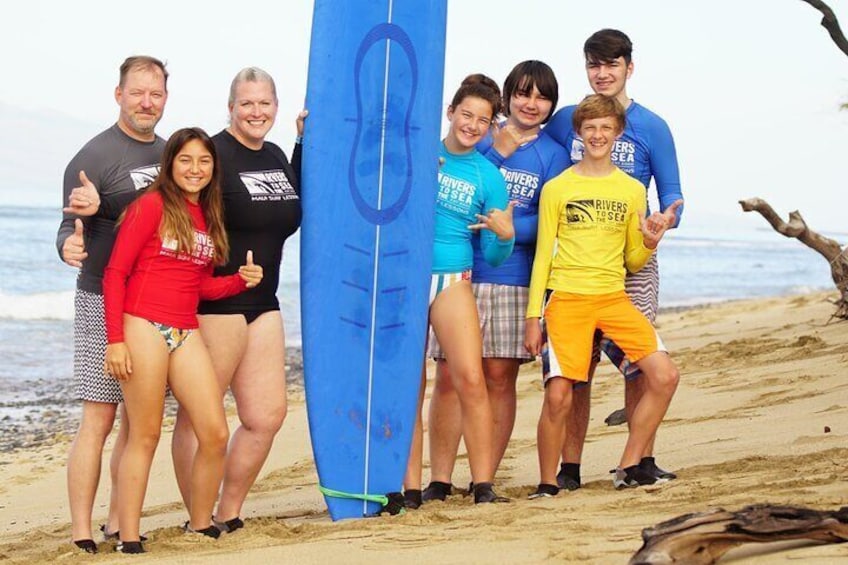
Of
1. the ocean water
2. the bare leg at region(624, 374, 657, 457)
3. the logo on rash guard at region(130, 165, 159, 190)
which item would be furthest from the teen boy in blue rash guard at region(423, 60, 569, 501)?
the ocean water

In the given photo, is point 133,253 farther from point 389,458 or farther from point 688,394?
point 688,394

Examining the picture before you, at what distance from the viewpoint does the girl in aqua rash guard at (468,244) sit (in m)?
4.48

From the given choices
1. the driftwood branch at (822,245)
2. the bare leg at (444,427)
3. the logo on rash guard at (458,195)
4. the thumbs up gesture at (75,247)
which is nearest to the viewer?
the thumbs up gesture at (75,247)

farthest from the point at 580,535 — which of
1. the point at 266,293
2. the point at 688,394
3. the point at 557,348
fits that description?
the point at 688,394

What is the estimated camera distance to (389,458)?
4.63m

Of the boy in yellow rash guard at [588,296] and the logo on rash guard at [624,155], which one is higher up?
the logo on rash guard at [624,155]

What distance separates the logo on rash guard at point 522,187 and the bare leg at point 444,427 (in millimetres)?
697

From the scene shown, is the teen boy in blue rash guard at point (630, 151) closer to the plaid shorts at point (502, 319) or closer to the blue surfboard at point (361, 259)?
the plaid shorts at point (502, 319)

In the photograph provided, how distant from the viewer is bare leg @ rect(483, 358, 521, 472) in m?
4.73

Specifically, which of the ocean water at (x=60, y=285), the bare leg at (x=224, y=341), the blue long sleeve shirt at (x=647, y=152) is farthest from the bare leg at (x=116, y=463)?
the ocean water at (x=60, y=285)

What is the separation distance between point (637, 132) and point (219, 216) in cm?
167

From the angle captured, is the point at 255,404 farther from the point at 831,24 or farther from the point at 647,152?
the point at 831,24

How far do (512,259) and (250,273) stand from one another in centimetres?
111

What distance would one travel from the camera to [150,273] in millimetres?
3947
